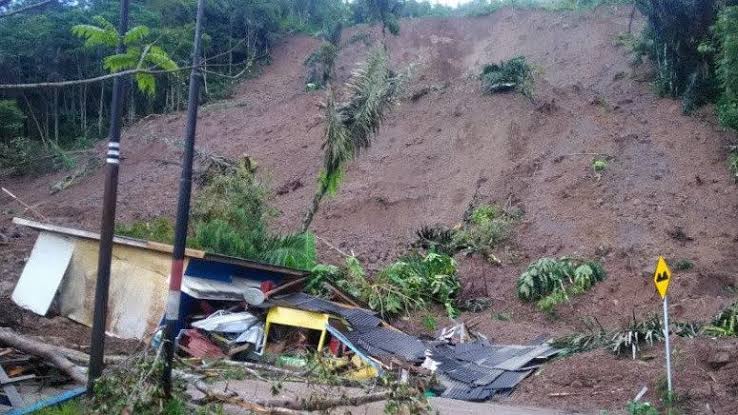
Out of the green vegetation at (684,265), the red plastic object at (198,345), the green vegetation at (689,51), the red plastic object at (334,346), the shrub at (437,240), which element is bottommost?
the red plastic object at (198,345)

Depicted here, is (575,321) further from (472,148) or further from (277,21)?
(277,21)

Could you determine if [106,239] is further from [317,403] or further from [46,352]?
[317,403]

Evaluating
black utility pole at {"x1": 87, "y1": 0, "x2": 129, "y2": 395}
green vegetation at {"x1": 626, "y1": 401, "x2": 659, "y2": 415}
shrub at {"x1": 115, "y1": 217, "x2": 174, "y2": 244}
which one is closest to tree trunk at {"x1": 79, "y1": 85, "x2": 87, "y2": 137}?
shrub at {"x1": 115, "y1": 217, "x2": 174, "y2": 244}

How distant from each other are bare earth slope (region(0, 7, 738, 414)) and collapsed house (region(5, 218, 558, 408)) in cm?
104

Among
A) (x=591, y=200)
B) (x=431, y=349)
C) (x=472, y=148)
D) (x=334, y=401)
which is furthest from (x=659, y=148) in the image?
(x=334, y=401)

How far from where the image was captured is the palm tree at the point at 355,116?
1891 cm

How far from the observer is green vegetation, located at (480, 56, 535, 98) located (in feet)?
91.8

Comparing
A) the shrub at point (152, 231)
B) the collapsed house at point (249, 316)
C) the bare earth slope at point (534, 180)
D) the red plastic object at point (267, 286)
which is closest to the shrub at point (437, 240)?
the bare earth slope at point (534, 180)

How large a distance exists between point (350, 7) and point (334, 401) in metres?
44.4

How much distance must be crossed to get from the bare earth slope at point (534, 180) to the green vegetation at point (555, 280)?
319 mm

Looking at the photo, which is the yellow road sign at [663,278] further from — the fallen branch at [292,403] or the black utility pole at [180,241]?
the black utility pole at [180,241]

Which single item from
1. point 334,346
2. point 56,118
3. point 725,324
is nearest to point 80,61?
point 56,118

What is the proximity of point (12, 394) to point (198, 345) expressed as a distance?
4.69 metres

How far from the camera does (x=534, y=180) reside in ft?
79.5
